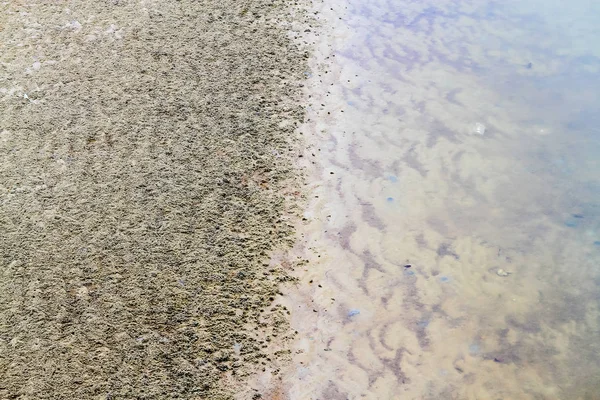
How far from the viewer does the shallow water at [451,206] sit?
9.74 feet

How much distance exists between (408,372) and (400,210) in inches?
47.2

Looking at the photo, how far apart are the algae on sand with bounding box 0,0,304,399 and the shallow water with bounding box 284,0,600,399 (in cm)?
36

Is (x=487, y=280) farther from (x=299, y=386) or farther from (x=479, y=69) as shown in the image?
(x=479, y=69)

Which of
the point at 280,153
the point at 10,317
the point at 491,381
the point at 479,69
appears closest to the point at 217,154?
the point at 280,153

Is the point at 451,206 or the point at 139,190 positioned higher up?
the point at 451,206

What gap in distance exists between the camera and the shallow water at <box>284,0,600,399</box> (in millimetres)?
2969

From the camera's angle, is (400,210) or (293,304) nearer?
(293,304)

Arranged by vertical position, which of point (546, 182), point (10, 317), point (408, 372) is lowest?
point (10, 317)

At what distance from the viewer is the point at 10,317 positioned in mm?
3016

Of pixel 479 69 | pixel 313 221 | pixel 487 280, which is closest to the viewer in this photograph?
pixel 487 280

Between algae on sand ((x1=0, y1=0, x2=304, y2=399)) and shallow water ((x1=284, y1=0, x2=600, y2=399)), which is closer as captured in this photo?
algae on sand ((x1=0, y1=0, x2=304, y2=399))

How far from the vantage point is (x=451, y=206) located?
3842 millimetres

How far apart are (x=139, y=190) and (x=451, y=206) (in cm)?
206

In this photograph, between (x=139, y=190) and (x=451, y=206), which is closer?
(x=139, y=190)
